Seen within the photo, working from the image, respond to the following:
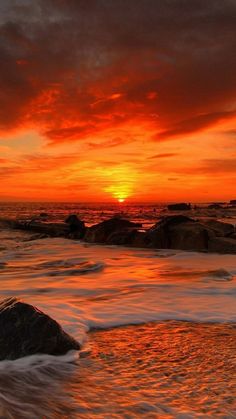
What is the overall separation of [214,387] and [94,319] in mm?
2703

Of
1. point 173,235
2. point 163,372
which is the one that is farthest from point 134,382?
point 173,235

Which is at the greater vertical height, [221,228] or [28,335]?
[221,228]

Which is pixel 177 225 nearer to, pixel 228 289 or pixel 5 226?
pixel 228 289

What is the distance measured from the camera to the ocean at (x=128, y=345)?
11.1 feet

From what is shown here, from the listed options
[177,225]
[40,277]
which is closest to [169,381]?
[40,277]

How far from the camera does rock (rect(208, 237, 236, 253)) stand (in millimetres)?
14816

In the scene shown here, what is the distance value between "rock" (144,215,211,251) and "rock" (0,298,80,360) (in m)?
11.1

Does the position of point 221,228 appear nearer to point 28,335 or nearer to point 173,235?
point 173,235

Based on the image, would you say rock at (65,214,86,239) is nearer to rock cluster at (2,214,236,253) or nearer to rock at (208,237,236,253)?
rock cluster at (2,214,236,253)

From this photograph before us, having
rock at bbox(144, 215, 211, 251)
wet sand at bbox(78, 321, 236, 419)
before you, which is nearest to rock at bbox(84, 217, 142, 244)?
rock at bbox(144, 215, 211, 251)

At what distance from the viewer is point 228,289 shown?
322 inches

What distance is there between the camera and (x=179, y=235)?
16.1 m

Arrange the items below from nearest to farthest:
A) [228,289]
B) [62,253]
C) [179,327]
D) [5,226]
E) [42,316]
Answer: [42,316]
[179,327]
[228,289]
[62,253]
[5,226]

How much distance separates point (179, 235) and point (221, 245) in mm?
1815
